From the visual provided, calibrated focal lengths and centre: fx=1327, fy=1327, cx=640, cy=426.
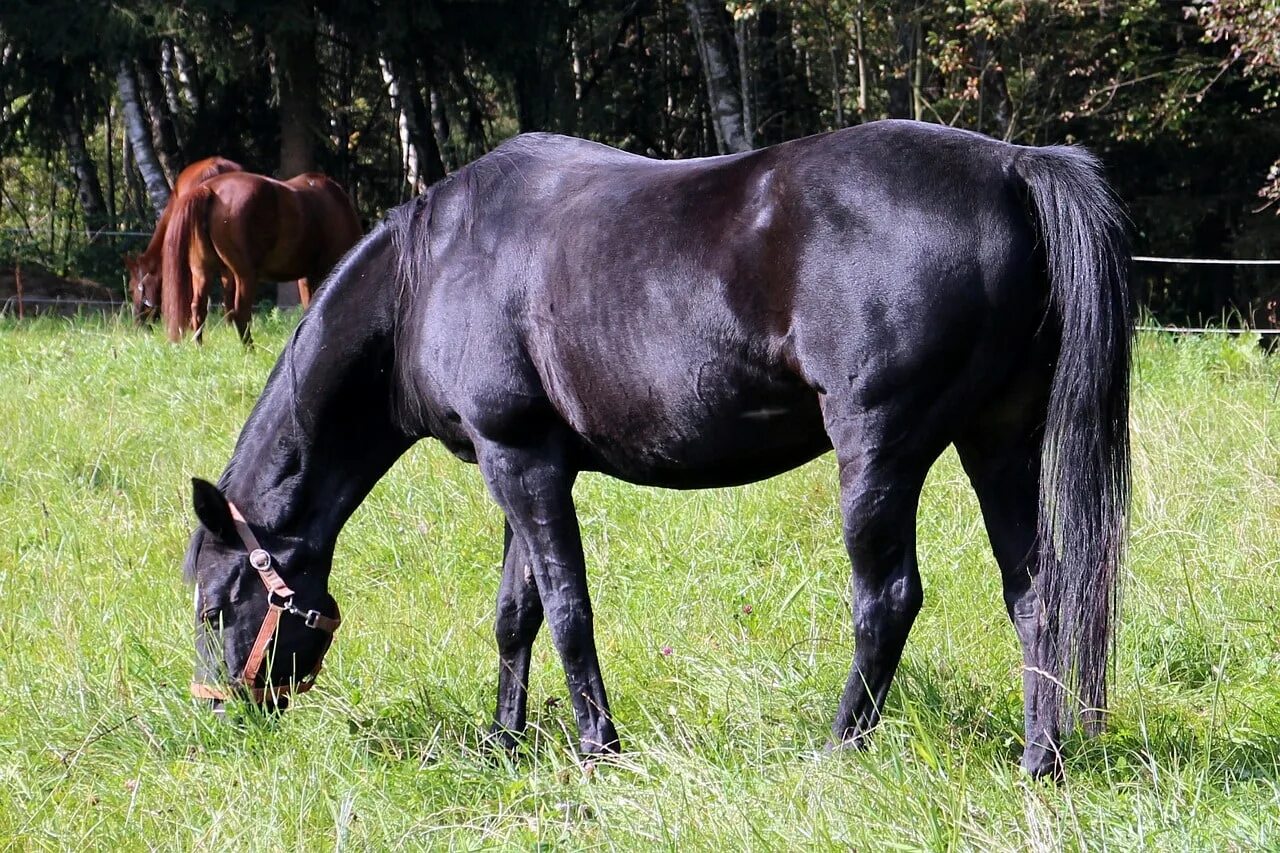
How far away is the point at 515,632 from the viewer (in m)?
3.72

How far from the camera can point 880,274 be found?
9.38 feet

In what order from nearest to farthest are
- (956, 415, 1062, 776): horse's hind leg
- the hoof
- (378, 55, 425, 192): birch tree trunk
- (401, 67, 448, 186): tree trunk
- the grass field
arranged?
the grass field, the hoof, (956, 415, 1062, 776): horse's hind leg, (378, 55, 425, 192): birch tree trunk, (401, 67, 448, 186): tree trunk

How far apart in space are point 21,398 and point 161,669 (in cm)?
449

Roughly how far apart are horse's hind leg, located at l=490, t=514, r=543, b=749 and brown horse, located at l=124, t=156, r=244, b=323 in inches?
309

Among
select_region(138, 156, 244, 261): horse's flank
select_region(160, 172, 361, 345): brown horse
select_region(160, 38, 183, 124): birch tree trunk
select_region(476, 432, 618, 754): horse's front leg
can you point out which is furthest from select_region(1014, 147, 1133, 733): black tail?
select_region(160, 38, 183, 124): birch tree trunk

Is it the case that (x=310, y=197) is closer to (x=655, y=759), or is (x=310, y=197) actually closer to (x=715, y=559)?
(x=715, y=559)

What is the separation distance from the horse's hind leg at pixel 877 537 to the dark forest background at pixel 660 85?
360 inches

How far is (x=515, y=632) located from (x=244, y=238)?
7.69m

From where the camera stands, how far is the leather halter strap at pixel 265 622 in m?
3.64

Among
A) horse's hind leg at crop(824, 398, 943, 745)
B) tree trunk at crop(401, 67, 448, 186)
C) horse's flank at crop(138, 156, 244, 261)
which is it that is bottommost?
horse's hind leg at crop(824, 398, 943, 745)

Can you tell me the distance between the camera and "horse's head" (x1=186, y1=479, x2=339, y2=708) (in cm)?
367

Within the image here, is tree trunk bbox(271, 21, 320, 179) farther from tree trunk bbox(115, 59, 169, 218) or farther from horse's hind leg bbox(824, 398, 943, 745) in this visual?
horse's hind leg bbox(824, 398, 943, 745)

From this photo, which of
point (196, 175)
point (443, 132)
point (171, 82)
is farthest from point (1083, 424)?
point (171, 82)

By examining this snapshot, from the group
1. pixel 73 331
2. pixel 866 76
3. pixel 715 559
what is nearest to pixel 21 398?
pixel 73 331
